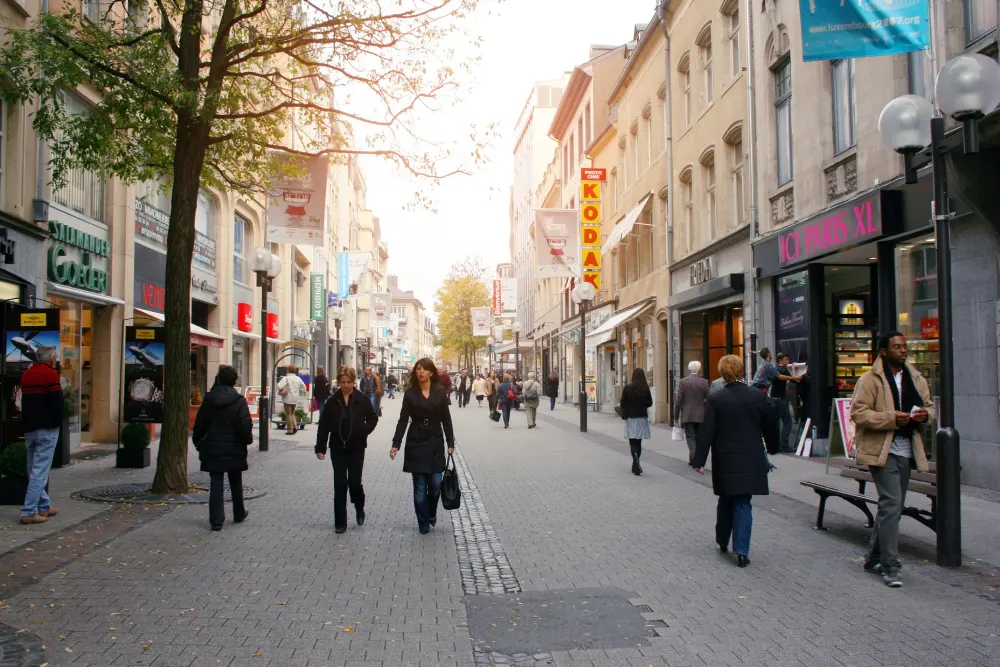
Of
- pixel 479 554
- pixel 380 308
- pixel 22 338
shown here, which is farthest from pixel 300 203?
pixel 380 308

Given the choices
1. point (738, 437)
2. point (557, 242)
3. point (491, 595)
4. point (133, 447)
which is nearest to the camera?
point (491, 595)

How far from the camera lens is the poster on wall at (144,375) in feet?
42.3

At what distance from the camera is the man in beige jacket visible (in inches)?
251

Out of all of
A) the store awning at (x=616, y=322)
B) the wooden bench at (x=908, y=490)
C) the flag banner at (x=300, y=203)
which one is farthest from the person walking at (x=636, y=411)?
the store awning at (x=616, y=322)

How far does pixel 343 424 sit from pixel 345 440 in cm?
16

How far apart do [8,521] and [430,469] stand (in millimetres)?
4361

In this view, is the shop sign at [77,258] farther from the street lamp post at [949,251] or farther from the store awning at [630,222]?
the store awning at [630,222]

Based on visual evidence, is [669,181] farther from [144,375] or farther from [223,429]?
[223,429]

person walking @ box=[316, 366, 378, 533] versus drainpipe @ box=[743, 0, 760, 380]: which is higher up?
drainpipe @ box=[743, 0, 760, 380]

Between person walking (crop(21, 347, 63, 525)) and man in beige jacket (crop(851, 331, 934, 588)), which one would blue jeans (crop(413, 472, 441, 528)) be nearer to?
person walking (crop(21, 347, 63, 525))

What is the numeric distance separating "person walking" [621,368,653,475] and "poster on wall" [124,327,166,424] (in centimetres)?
721

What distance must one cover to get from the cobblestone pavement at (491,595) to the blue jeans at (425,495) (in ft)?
0.64

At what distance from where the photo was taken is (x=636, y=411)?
13.5 meters

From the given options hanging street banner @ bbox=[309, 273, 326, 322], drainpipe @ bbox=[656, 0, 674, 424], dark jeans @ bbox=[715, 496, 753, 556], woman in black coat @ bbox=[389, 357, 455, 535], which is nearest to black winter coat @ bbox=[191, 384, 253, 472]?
woman in black coat @ bbox=[389, 357, 455, 535]
